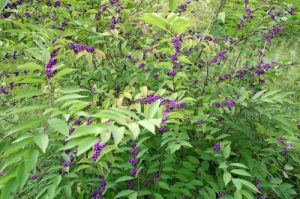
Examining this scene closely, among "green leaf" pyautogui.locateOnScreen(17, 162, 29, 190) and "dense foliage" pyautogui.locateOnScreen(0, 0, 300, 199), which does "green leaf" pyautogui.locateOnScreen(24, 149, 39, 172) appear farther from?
"dense foliage" pyautogui.locateOnScreen(0, 0, 300, 199)

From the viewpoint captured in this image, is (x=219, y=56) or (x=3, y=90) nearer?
(x=219, y=56)

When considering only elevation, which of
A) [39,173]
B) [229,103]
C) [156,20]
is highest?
[156,20]

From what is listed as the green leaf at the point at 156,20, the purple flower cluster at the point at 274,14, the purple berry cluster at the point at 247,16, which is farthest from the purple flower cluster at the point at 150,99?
the purple flower cluster at the point at 274,14

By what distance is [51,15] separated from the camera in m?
3.22

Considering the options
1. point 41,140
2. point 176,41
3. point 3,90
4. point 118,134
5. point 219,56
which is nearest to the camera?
point 118,134

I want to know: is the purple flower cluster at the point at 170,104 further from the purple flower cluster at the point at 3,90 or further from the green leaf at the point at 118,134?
the purple flower cluster at the point at 3,90

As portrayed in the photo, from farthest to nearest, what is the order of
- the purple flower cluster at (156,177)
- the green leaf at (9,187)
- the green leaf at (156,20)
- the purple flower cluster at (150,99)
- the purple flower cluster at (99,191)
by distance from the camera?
1. the purple flower cluster at (156,177)
2. the purple flower cluster at (99,191)
3. the purple flower cluster at (150,99)
4. the green leaf at (156,20)
5. the green leaf at (9,187)

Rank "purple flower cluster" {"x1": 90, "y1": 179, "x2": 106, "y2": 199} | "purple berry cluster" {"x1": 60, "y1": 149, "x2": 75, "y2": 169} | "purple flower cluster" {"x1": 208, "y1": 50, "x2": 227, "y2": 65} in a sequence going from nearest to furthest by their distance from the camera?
"purple berry cluster" {"x1": 60, "y1": 149, "x2": 75, "y2": 169}, "purple flower cluster" {"x1": 90, "y1": 179, "x2": 106, "y2": 199}, "purple flower cluster" {"x1": 208, "y1": 50, "x2": 227, "y2": 65}

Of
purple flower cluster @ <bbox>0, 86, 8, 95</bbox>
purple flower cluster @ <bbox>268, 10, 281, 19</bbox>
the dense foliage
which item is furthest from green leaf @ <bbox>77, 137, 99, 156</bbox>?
purple flower cluster @ <bbox>268, 10, 281, 19</bbox>

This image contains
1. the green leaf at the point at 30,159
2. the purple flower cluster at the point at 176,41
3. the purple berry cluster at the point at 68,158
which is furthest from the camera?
the purple flower cluster at the point at 176,41

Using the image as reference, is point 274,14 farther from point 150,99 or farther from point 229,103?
point 150,99

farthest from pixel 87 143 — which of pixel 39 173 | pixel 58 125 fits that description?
pixel 39 173

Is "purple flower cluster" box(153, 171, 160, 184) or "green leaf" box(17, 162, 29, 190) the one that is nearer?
"green leaf" box(17, 162, 29, 190)

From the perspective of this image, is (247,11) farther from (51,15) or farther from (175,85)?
(51,15)
